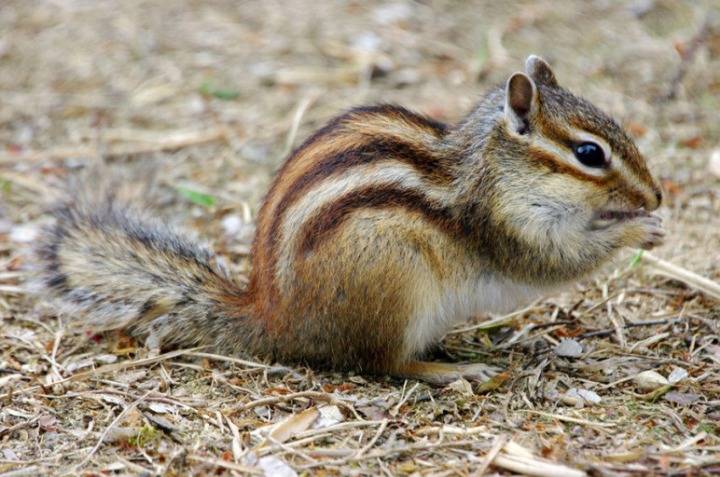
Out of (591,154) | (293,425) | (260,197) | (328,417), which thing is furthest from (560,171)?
(260,197)

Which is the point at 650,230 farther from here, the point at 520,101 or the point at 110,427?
the point at 110,427

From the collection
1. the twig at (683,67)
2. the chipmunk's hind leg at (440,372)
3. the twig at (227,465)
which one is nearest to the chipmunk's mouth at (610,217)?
the chipmunk's hind leg at (440,372)

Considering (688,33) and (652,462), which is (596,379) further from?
(688,33)

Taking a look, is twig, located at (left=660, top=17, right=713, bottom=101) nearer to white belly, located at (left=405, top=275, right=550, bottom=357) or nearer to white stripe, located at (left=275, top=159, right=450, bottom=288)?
white belly, located at (left=405, top=275, right=550, bottom=357)

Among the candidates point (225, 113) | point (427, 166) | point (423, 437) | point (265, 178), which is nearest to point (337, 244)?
point (427, 166)

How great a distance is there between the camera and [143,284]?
4.32m

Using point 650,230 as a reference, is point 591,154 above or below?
above

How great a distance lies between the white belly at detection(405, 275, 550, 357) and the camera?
13.1ft

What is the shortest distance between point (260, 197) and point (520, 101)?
2229 millimetres

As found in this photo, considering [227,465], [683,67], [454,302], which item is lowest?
[227,465]

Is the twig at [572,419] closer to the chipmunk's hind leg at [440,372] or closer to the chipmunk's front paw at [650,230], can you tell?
the chipmunk's hind leg at [440,372]

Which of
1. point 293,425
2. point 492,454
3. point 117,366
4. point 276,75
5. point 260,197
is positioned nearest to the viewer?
point 492,454

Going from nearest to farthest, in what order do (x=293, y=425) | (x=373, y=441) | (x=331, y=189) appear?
(x=373, y=441) → (x=293, y=425) → (x=331, y=189)

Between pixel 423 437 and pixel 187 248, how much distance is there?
146cm
